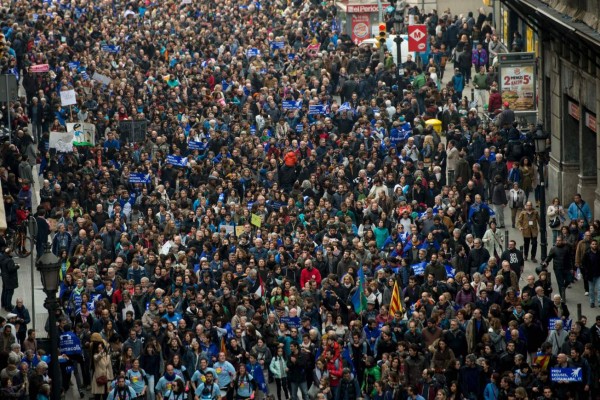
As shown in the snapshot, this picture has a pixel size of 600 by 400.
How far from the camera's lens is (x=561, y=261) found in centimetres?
3562

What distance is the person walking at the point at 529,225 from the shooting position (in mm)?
38250

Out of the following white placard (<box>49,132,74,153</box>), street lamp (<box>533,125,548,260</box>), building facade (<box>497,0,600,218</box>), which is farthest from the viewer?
white placard (<box>49,132,74,153</box>)

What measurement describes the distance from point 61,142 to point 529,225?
42.6ft

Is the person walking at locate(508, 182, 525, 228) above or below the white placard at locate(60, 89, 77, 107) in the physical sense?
below

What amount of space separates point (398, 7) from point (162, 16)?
8.84 m

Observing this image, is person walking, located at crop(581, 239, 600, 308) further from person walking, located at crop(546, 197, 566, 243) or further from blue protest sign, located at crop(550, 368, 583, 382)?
blue protest sign, located at crop(550, 368, 583, 382)

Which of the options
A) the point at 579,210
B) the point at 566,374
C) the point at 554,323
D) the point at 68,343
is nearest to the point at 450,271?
the point at 554,323

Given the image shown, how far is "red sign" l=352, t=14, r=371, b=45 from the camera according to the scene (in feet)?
206

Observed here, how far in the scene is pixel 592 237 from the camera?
116ft

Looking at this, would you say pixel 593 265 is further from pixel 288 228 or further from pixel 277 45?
pixel 277 45

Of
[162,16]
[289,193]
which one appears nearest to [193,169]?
[289,193]

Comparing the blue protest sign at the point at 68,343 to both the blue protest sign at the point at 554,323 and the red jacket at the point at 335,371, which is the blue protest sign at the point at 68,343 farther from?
the blue protest sign at the point at 554,323

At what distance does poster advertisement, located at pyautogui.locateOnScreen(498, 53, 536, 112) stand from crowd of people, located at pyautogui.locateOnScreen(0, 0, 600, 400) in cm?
115

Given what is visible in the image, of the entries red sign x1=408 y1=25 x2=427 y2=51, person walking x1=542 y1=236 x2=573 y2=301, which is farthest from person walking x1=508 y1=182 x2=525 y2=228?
red sign x1=408 y1=25 x2=427 y2=51
